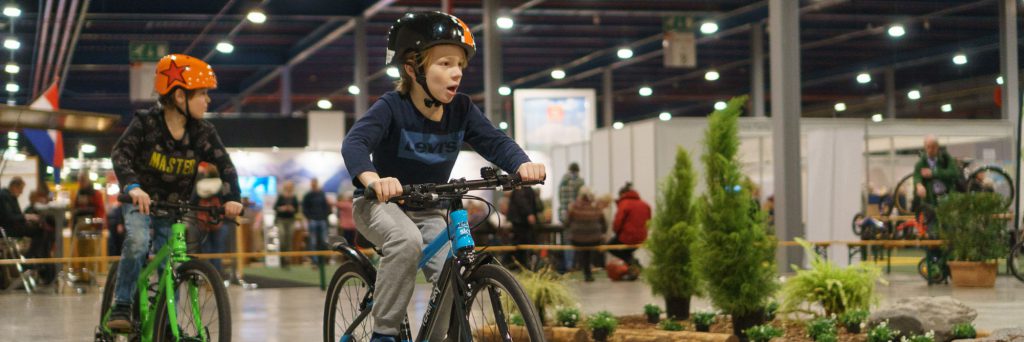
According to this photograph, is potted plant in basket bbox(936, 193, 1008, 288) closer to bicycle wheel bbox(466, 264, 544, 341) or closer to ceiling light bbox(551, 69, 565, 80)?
bicycle wheel bbox(466, 264, 544, 341)

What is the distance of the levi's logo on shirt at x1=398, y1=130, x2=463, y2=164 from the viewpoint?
454 centimetres

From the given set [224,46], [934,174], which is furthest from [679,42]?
[934,174]

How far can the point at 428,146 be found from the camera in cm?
457

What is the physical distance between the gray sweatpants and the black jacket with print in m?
1.98

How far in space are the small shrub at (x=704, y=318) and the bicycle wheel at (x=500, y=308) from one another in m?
4.02

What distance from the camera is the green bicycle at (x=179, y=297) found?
226 inches

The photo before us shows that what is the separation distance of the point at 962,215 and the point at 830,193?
401 cm

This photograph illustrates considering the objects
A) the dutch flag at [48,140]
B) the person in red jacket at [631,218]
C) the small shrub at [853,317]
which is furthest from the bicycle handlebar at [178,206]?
the person in red jacket at [631,218]

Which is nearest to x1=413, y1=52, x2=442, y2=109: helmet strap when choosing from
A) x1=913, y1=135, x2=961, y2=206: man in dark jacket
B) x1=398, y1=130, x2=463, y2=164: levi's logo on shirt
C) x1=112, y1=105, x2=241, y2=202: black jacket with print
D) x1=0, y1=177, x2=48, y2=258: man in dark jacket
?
x1=398, y1=130, x2=463, y2=164: levi's logo on shirt

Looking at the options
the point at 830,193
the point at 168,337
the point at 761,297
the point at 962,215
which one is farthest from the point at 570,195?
the point at 168,337

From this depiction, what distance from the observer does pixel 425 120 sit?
180 inches

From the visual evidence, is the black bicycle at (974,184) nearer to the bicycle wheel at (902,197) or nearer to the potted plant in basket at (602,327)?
the bicycle wheel at (902,197)

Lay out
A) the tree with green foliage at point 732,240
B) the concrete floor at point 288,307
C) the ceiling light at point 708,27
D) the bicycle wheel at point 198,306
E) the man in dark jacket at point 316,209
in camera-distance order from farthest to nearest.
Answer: the ceiling light at point 708,27 < the man in dark jacket at point 316,209 < the concrete floor at point 288,307 < the tree with green foliage at point 732,240 < the bicycle wheel at point 198,306

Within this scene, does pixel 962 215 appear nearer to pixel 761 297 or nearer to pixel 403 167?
pixel 761 297
